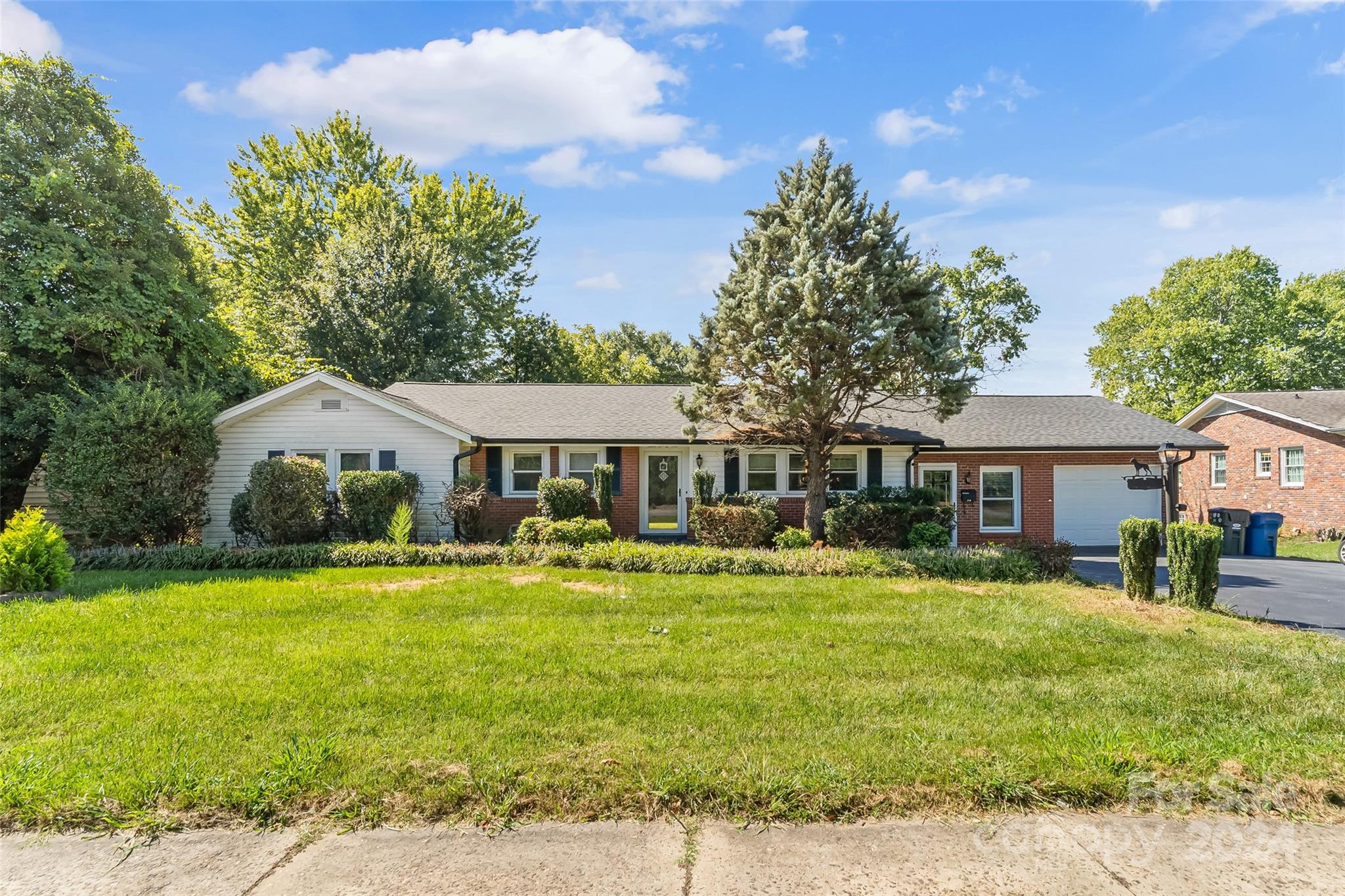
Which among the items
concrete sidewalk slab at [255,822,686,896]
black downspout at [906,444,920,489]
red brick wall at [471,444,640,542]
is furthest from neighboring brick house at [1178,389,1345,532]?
concrete sidewalk slab at [255,822,686,896]

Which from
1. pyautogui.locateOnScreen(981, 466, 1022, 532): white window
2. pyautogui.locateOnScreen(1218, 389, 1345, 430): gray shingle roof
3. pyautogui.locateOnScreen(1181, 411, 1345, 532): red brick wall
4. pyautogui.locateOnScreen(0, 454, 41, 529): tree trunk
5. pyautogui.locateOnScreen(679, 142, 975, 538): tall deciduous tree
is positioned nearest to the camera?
pyautogui.locateOnScreen(679, 142, 975, 538): tall deciduous tree

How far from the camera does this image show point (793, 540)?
1285 centimetres

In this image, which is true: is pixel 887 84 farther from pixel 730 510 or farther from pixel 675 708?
pixel 675 708

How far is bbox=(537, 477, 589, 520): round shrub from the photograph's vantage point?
47.1ft

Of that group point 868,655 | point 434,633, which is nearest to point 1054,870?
point 868,655

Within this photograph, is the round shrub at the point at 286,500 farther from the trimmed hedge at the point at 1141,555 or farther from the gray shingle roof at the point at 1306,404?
the gray shingle roof at the point at 1306,404

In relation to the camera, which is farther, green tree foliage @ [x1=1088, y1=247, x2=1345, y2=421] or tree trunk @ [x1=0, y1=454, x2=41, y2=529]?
green tree foliage @ [x1=1088, y1=247, x2=1345, y2=421]

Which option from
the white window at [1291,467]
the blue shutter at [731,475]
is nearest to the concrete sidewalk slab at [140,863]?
the blue shutter at [731,475]

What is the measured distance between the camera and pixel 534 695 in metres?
4.77

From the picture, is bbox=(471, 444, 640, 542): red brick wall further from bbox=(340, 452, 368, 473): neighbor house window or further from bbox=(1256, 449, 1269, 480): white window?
bbox=(1256, 449, 1269, 480): white window

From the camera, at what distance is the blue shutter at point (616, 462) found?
15961 mm

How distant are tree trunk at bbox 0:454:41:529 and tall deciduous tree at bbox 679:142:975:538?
14865 mm

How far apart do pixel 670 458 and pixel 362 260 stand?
667 inches

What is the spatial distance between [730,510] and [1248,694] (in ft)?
30.7
